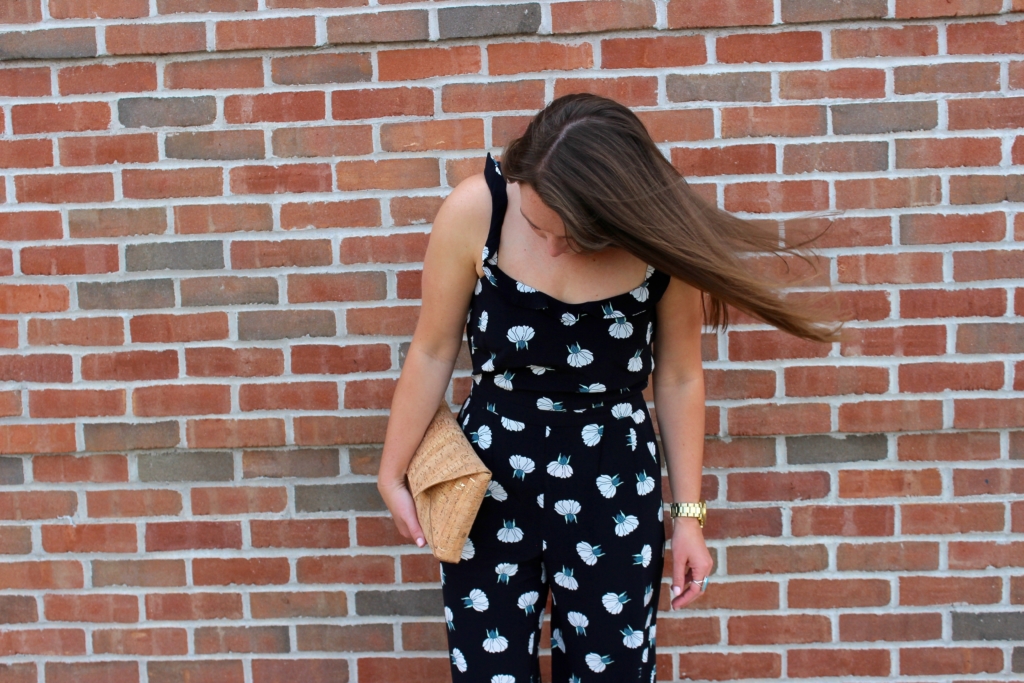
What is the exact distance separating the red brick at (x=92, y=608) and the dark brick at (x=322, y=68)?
160 centimetres

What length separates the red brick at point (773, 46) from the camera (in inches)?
88.4

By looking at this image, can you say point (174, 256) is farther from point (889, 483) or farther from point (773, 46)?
point (889, 483)

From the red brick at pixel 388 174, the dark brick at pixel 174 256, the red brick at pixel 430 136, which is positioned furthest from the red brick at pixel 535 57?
the dark brick at pixel 174 256

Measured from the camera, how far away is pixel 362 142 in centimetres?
230

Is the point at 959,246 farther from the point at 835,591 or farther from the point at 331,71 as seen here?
the point at 331,71

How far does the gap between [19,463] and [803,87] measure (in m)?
2.48

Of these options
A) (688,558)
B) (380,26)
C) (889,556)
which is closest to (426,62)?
(380,26)

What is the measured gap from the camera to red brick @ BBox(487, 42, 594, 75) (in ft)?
7.41

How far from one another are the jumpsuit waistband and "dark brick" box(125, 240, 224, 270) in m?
0.99

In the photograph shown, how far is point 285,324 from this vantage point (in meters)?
2.37

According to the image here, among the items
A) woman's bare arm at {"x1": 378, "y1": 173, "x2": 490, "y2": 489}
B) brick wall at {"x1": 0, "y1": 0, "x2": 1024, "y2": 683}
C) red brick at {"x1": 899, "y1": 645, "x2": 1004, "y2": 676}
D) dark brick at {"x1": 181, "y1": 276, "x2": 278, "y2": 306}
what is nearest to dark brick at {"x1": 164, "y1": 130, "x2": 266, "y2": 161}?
brick wall at {"x1": 0, "y1": 0, "x2": 1024, "y2": 683}

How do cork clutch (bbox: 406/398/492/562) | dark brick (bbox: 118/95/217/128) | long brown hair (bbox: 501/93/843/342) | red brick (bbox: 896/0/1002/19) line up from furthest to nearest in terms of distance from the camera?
1. dark brick (bbox: 118/95/217/128)
2. red brick (bbox: 896/0/1002/19)
3. cork clutch (bbox: 406/398/492/562)
4. long brown hair (bbox: 501/93/843/342)

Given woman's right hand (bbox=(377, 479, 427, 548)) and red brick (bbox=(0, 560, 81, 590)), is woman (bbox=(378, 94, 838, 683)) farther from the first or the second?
red brick (bbox=(0, 560, 81, 590))

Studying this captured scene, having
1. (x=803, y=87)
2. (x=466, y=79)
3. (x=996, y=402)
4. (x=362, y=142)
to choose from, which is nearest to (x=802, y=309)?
(x=803, y=87)
